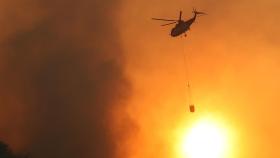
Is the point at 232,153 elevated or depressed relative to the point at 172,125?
depressed

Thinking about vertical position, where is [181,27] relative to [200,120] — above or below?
above

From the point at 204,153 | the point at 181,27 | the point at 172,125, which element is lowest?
the point at 204,153

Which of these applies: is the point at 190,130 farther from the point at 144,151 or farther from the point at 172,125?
the point at 144,151

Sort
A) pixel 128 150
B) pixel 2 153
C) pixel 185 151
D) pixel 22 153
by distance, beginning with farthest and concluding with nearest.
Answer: pixel 185 151
pixel 128 150
pixel 22 153
pixel 2 153

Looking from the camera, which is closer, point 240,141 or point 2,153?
point 2,153

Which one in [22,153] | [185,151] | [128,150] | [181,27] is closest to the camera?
[181,27]

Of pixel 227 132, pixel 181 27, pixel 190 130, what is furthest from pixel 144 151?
pixel 181 27

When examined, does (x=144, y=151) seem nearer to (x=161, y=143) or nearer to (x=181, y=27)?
(x=161, y=143)

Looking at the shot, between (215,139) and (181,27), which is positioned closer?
(181,27)

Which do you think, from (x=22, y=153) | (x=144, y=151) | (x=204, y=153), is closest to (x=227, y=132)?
(x=204, y=153)
